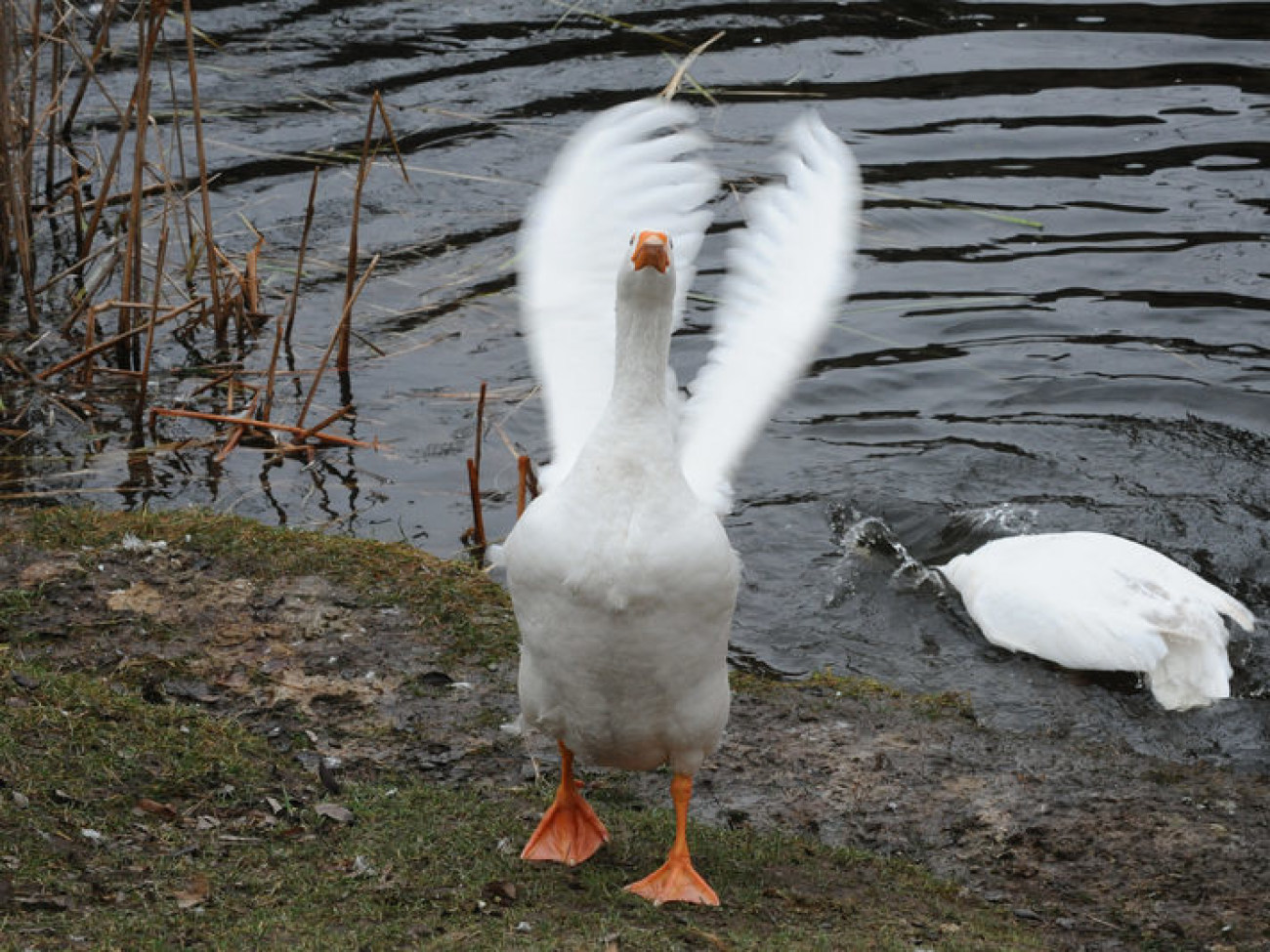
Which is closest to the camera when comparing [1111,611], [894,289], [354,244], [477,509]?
[1111,611]

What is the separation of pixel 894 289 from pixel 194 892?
7.44 m

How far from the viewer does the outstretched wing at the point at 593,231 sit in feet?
18.1

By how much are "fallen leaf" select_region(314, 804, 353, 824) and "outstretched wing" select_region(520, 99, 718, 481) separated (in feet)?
5.12

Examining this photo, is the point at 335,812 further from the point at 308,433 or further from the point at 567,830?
the point at 308,433

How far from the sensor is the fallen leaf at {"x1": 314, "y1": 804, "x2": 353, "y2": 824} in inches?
188

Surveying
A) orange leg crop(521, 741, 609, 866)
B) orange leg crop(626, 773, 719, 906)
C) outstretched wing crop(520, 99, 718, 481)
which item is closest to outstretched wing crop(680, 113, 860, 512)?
outstretched wing crop(520, 99, 718, 481)

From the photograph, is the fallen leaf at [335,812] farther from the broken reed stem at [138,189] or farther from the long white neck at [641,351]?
the broken reed stem at [138,189]

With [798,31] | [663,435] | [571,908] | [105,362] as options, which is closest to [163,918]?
[571,908]

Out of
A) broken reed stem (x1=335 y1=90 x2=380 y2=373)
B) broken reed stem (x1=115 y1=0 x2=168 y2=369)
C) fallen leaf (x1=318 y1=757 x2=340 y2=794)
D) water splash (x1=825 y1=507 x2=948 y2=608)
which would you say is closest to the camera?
fallen leaf (x1=318 y1=757 x2=340 y2=794)

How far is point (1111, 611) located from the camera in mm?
6828

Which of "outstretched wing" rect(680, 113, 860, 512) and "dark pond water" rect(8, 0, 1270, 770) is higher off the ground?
"outstretched wing" rect(680, 113, 860, 512)

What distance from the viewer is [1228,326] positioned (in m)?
9.99

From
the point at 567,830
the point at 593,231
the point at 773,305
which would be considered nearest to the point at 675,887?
the point at 567,830

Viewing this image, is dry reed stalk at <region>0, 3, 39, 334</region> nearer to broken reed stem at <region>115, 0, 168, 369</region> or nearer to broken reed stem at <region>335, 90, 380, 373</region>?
broken reed stem at <region>115, 0, 168, 369</region>
